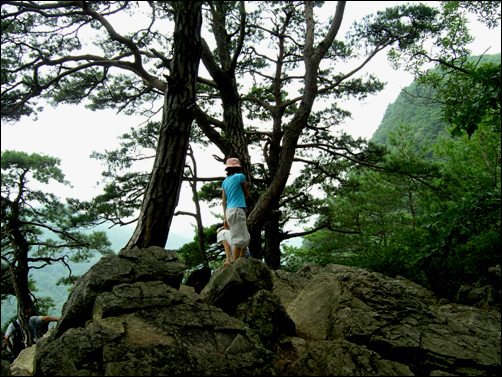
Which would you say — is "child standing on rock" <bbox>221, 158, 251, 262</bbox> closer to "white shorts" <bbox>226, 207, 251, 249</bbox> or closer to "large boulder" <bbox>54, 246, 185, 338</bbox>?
"white shorts" <bbox>226, 207, 251, 249</bbox>

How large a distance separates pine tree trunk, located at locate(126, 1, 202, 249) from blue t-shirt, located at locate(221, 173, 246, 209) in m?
0.67

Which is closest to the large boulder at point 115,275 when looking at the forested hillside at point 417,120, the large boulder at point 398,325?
the large boulder at point 398,325

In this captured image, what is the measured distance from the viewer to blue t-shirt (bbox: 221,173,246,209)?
163 inches

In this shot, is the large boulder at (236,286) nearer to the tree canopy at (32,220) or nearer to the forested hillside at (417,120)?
the tree canopy at (32,220)

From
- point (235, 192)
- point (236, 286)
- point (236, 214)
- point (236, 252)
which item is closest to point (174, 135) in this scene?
point (235, 192)

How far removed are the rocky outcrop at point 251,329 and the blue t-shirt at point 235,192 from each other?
1.12 metres

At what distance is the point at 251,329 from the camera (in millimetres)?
2475

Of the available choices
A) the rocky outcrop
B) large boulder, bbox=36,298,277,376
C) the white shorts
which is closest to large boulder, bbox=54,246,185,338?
the rocky outcrop

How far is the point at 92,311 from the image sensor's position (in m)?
2.67

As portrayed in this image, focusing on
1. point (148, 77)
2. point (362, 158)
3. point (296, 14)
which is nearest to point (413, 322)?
point (148, 77)

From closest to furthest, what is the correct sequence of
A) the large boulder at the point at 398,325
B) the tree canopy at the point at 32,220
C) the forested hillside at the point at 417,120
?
1. the large boulder at the point at 398,325
2. the tree canopy at the point at 32,220
3. the forested hillside at the point at 417,120

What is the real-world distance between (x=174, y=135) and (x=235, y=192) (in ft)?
3.76

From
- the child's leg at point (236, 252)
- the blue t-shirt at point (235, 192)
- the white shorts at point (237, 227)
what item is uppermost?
the blue t-shirt at point (235, 192)

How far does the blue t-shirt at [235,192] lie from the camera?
413 centimetres
